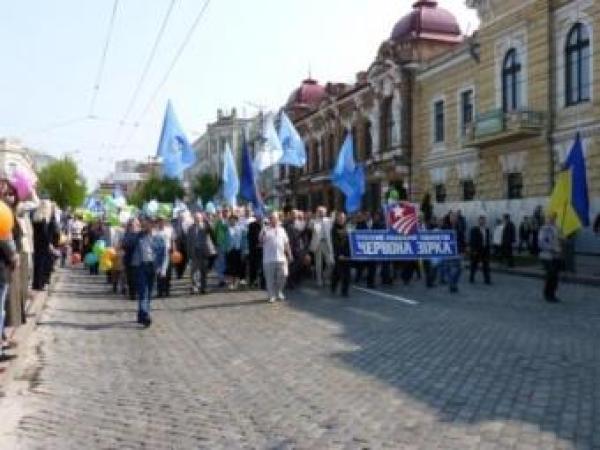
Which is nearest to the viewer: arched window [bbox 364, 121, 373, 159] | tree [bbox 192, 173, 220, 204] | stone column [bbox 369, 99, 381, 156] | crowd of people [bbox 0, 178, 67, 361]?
crowd of people [bbox 0, 178, 67, 361]

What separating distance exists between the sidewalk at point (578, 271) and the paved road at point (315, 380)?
5.88 metres

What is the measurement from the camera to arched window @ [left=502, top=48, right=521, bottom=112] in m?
32.7

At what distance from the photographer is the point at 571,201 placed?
19078mm

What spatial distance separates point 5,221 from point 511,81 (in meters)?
27.6

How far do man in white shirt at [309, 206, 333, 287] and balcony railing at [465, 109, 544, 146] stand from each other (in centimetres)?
1365

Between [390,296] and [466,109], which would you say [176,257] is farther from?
[466,109]

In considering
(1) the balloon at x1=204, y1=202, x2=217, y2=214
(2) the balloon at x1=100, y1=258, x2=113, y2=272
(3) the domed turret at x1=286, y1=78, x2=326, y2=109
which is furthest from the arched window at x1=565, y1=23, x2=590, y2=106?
(3) the domed turret at x1=286, y1=78, x2=326, y2=109

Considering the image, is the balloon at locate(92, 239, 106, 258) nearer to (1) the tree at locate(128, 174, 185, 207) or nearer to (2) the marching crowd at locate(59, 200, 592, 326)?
(2) the marching crowd at locate(59, 200, 592, 326)

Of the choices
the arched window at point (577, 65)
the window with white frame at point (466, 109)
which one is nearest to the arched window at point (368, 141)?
the window with white frame at point (466, 109)

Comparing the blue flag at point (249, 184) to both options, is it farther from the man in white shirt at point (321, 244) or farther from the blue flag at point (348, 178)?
the blue flag at point (348, 178)

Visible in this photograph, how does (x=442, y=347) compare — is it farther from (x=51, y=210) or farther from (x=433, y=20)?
(x=433, y=20)

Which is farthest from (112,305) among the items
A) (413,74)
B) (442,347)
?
(413,74)

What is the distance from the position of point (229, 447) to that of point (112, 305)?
436 inches

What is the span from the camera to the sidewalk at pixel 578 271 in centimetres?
2042
